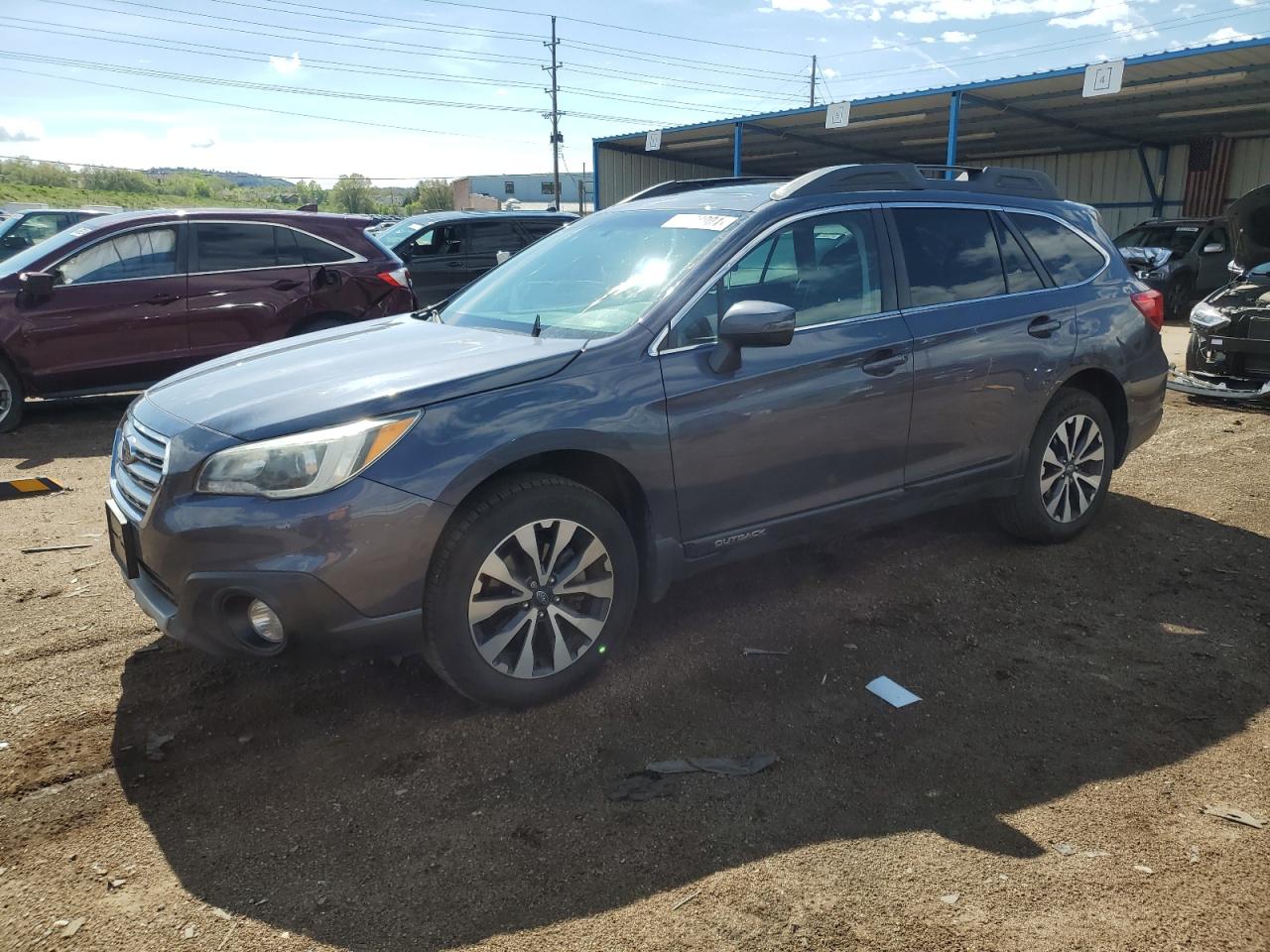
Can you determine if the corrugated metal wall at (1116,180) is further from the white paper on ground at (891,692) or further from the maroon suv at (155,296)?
the white paper on ground at (891,692)

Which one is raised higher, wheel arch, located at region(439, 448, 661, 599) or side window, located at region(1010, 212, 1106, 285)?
side window, located at region(1010, 212, 1106, 285)

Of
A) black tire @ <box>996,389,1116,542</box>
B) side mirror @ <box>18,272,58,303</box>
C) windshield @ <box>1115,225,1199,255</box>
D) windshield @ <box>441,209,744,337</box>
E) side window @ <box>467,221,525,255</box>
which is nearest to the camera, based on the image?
windshield @ <box>441,209,744,337</box>

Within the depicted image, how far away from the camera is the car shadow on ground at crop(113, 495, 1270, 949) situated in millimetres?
2500

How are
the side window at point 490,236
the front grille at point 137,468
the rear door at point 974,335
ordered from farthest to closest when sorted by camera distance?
the side window at point 490,236
the rear door at point 974,335
the front grille at point 137,468

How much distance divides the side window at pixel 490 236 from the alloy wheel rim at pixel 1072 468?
9684 millimetres

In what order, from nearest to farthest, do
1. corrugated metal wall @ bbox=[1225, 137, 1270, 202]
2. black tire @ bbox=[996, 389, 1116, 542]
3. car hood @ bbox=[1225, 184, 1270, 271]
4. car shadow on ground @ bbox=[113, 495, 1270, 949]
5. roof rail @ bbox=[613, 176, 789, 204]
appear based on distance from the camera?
car shadow on ground @ bbox=[113, 495, 1270, 949], roof rail @ bbox=[613, 176, 789, 204], black tire @ bbox=[996, 389, 1116, 542], car hood @ bbox=[1225, 184, 1270, 271], corrugated metal wall @ bbox=[1225, 137, 1270, 202]

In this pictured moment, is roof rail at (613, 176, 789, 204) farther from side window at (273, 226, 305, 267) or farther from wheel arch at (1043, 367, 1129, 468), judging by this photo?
side window at (273, 226, 305, 267)

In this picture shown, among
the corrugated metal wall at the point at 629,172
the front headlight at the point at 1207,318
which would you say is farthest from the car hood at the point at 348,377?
the corrugated metal wall at the point at 629,172

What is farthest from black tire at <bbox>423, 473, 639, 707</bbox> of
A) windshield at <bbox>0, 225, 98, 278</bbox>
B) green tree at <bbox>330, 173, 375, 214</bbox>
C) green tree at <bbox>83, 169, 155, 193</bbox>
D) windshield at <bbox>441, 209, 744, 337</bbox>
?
green tree at <bbox>83, 169, 155, 193</bbox>

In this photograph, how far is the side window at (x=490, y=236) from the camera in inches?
518

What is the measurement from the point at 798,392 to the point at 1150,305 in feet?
8.59

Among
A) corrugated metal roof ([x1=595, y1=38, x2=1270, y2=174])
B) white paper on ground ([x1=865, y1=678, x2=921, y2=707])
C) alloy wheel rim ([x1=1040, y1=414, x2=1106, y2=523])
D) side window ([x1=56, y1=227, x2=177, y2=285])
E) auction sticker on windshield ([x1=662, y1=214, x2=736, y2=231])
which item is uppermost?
corrugated metal roof ([x1=595, y1=38, x2=1270, y2=174])

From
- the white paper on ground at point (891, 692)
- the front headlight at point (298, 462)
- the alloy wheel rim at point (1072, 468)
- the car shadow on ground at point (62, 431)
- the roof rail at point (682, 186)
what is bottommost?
the car shadow on ground at point (62, 431)

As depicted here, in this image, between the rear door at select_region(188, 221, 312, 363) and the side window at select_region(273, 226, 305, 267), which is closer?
→ the rear door at select_region(188, 221, 312, 363)
